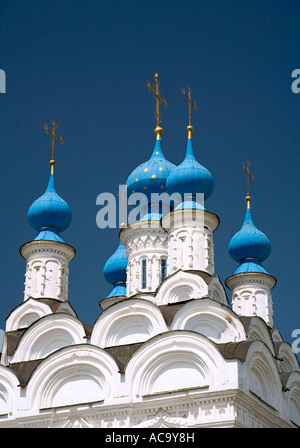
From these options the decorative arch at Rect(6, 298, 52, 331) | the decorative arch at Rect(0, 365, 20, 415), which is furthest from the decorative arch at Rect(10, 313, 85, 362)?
the decorative arch at Rect(6, 298, 52, 331)

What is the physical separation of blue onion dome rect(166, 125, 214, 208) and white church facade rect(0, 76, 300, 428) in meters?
0.03

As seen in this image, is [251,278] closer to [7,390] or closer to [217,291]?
[217,291]

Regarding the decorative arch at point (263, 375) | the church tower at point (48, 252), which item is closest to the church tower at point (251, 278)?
the church tower at point (48, 252)

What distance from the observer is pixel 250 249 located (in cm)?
2161

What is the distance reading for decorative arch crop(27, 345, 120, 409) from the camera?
654 inches

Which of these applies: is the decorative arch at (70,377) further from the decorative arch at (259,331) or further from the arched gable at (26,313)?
the decorative arch at (259,331)

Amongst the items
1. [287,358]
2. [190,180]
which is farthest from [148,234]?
[287,358]

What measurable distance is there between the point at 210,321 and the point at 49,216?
203 inches

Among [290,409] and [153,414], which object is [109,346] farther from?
[290,409]

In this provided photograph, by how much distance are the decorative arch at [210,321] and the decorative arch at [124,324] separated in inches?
24.5

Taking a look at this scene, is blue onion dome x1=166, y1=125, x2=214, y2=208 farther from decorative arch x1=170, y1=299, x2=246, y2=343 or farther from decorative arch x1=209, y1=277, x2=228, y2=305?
decorative arch x1=170, y1=299, x2=246, y2=343

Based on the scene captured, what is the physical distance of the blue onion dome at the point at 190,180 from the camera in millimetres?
19422

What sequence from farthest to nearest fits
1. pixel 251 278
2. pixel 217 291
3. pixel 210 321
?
1. pixel 251 278
2. pixel 217 291
3. pixel 210 321
